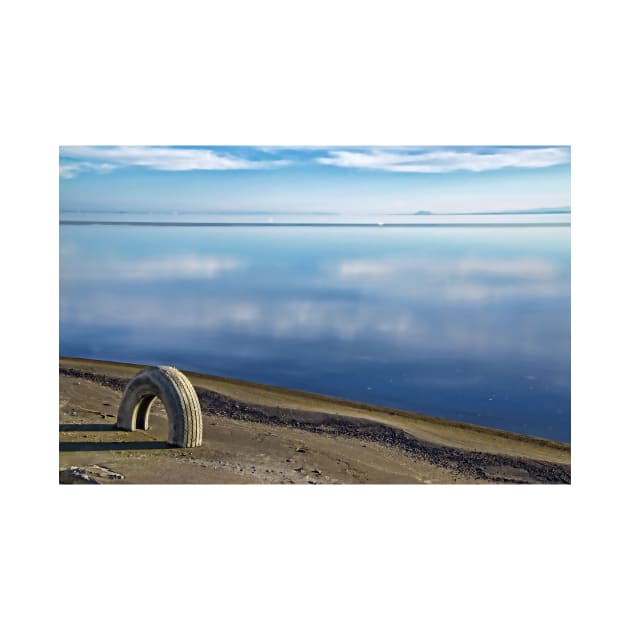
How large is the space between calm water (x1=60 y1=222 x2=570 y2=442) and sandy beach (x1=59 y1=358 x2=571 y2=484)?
0.46 meters

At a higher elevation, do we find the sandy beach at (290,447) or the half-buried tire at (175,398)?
the half-buried tire at (175,398)

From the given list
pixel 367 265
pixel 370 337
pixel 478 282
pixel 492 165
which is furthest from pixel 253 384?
pixel 492 165

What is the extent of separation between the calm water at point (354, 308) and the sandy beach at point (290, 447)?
0.46m

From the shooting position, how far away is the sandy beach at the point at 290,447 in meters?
6.98

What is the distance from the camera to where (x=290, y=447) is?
769 cm

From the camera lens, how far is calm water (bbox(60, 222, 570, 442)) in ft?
28.8

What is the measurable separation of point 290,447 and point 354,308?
2973 mm

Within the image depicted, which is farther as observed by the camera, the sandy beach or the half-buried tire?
the half-buried tire

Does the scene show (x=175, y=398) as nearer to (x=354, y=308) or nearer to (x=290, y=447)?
(x=290, y=447)

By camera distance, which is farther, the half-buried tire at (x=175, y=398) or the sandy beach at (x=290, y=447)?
the half-buried tire at (x=175, y=398)

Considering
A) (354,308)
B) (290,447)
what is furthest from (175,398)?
(354,308)

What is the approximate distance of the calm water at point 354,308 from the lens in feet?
28.8

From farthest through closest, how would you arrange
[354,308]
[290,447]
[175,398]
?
[354,308] < [290,447] < [175,398]

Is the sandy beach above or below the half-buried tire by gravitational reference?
below
